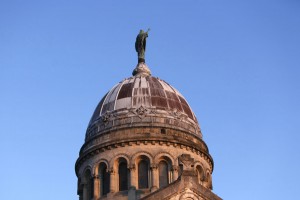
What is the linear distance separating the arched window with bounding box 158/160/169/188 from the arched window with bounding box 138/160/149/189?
30.8 inches

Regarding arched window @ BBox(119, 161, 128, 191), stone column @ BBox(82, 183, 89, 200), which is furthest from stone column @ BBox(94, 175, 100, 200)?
arched window @ BBox(119, 161, 128, 191)

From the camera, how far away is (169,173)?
3738 centimetres

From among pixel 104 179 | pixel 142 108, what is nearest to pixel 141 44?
pixel 142 108

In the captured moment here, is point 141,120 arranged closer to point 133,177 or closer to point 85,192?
point 133,177

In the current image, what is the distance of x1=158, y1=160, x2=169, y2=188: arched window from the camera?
37.0 meters

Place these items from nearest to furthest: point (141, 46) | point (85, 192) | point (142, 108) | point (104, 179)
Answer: point (104, 179), point (85, 192), point (142, 108), point (141, 46)

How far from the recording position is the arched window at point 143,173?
3716cm

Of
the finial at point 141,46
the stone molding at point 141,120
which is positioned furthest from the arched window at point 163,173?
the finial at point 141,46

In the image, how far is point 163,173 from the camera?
3756 centimetres

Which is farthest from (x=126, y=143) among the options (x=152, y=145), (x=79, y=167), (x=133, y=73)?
(x=133, y=73)

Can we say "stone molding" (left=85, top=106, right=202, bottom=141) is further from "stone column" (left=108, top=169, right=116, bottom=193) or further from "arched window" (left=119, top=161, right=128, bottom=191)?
"stone column" (left=108, top=169, right=116, bottom=193)

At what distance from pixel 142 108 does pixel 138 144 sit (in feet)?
8.89

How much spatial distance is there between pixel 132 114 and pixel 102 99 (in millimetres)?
4068

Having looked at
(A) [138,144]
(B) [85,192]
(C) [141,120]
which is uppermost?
(C) [141,120]
